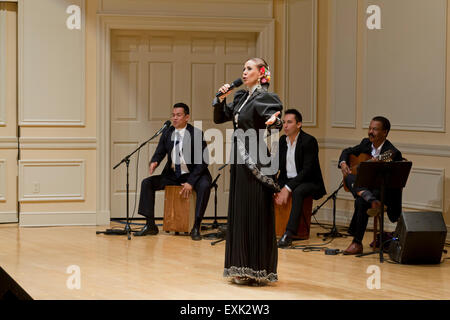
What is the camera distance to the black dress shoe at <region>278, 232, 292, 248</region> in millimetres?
6902

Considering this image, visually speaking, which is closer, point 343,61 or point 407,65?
point 407,65

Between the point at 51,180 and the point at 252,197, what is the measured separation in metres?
3.42

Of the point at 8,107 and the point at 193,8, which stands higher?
the point at 193,8

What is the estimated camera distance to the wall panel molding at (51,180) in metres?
7.86

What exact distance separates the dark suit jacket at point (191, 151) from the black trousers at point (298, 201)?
905 mm

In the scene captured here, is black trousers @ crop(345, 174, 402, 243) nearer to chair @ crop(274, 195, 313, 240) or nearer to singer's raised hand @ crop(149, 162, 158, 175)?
chair @ crop(274, 195, 313, 240)

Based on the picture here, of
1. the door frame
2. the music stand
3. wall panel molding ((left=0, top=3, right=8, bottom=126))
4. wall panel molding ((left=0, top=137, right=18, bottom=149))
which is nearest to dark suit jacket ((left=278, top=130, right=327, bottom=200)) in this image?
the music stand

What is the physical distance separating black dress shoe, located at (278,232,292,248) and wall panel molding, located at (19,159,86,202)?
2.38m

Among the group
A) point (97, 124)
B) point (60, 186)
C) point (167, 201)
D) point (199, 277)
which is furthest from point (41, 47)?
point (199, 277)

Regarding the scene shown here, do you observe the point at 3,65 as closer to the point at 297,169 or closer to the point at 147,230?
the point at 147,230

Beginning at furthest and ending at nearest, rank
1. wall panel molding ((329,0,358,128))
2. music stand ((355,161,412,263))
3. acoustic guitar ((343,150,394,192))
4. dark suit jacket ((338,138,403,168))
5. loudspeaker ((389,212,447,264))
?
wall panel molding ((329,0,358,128)) < dark suit jacket ((338,138,403,168)) < acoustic guitar ((343,150,394,192)) < music stand ((355,161,412,263)) < loudspeaker ((389,212,447,264))

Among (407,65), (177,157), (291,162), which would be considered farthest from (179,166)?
(407,65)

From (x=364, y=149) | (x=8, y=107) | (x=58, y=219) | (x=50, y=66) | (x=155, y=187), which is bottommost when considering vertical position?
(x=58, y=219)

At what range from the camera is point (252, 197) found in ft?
17.1
